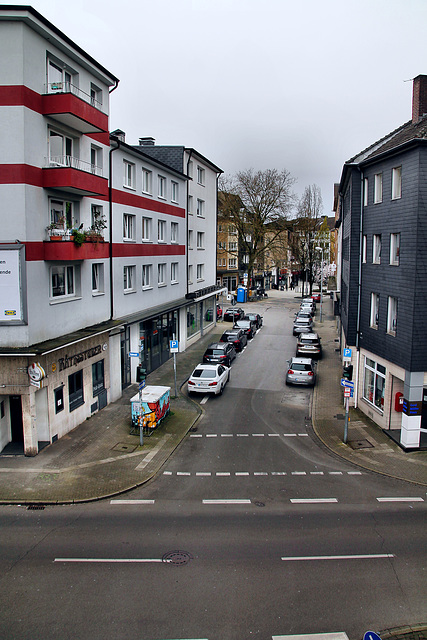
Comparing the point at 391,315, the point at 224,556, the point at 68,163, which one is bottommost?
the point at 224,556

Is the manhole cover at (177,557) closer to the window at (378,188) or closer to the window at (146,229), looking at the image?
the window at (378,188)

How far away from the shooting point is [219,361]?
27.2m

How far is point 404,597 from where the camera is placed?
8977 mm

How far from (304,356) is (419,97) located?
52.9 ft

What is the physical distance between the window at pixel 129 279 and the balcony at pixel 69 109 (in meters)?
7.59

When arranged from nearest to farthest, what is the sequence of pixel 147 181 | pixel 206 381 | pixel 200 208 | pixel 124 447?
pixel 124 447
pixel 206 381
pixel 147 181
pixel 200 208

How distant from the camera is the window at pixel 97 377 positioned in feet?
64.8

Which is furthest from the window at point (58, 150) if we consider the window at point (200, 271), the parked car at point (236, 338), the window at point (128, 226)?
the window at point (200, 271)

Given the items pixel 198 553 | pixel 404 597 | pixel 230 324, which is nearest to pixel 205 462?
pixel 198 553

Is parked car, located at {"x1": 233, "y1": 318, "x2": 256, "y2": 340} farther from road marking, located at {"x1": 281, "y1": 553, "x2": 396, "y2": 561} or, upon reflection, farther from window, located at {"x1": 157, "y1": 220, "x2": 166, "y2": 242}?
road marking, located at {"x1": 281, "y1": 553, "x2": 396, "y2": 561}

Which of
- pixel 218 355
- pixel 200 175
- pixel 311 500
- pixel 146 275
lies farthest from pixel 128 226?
pixel 311 500

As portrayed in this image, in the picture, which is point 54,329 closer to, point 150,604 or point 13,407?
point 13,407

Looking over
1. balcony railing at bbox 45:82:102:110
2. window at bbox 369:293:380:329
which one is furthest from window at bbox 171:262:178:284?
window at bbox 369:293:380:329

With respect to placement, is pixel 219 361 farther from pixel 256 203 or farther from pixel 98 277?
pixel 256 203
